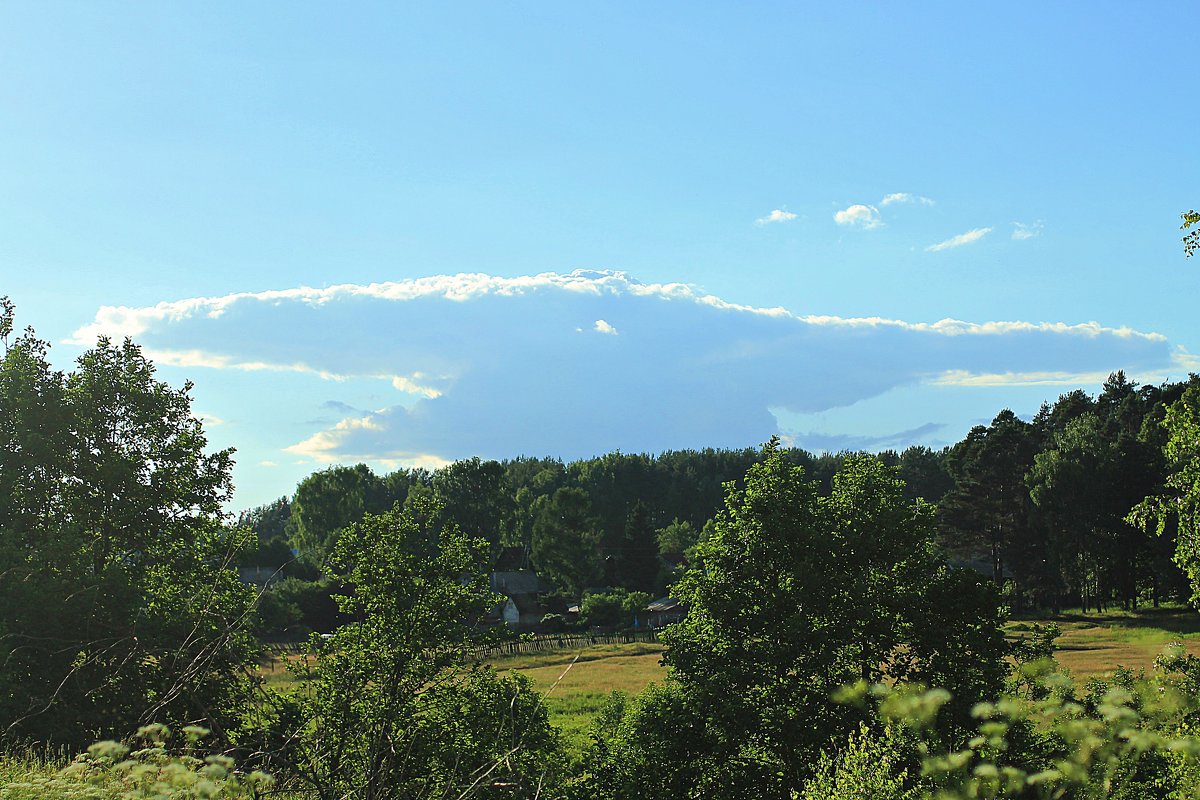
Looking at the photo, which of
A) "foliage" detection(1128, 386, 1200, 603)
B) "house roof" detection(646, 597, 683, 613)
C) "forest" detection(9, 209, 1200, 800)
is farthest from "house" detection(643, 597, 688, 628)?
"foliage" detection(1128, 386, 1200, 603)

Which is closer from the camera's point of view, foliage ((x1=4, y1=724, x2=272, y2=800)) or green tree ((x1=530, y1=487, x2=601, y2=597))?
foliage ((x1=4, y1=724, x2=272, y2=800))

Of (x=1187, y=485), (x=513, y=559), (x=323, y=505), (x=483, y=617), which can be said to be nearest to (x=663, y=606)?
(x=513, y=559)

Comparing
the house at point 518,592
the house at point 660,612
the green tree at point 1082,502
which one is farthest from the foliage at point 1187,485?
the house at point 518,592

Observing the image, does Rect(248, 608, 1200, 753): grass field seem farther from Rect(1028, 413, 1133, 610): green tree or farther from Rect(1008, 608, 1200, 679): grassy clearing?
Rect(1028, 413, 1133, 610): green tree

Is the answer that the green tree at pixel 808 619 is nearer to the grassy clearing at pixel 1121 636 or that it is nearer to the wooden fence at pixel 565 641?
the grassy clearing at pixel 1121 636

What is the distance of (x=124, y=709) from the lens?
20094mm

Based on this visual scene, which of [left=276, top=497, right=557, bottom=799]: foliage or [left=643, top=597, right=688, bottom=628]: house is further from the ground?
[left=276, top=497, right=557, bottom=799]: foliage

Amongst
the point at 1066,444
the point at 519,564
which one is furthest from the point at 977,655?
the point at 519,564

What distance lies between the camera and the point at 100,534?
2442cm

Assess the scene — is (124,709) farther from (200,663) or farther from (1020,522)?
(1020,522)

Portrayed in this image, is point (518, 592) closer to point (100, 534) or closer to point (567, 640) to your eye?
point (567, 640)

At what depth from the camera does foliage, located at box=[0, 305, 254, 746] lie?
19672 millimetres

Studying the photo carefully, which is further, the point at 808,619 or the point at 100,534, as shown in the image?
the point at 100,534

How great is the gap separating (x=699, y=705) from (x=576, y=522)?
3272 inches
